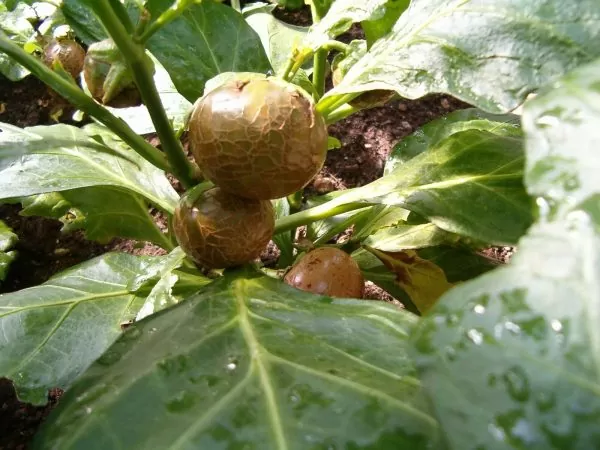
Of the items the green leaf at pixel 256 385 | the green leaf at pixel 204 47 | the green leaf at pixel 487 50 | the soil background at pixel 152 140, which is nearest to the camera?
the green leaf at pixel 256 385

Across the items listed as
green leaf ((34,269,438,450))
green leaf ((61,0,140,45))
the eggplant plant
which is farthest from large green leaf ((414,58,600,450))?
green leaf ((61,0,140,45))

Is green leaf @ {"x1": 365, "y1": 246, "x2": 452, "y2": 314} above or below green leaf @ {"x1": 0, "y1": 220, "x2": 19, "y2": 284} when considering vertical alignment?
above

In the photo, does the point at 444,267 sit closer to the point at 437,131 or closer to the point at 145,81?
the point at 437,131

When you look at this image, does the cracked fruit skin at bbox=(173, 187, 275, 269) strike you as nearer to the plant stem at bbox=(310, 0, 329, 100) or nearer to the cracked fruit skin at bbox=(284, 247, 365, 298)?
the cracked fruit skin at bbox=(284, 247, 365, 298)

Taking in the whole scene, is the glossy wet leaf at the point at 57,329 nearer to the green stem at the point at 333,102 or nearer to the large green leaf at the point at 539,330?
the green stem at the point at 333,102

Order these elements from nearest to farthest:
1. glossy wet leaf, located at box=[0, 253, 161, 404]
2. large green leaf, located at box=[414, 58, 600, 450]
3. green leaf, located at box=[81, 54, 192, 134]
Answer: large green leaf, located at box=[414, 58, 600, 450]
glossy wet leaf, located at box=[0, 253, 161, 404]
green leaf, located at box=[81, 54, 192, 134]

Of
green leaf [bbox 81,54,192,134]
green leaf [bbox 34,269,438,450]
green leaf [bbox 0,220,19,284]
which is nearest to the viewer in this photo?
green leaf [bbox 34,269,438,450]

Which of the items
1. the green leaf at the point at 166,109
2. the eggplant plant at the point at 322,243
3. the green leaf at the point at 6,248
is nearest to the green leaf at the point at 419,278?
the eggplant plant at the point at 322,243
